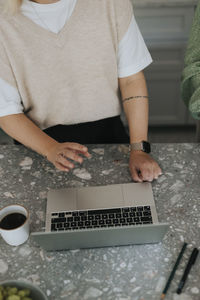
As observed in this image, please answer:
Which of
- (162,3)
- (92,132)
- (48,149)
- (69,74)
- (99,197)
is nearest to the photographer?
(99,197)

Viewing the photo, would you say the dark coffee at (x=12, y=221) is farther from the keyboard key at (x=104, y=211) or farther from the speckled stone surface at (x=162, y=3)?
the speckled stone surface at (x=162, y=3)

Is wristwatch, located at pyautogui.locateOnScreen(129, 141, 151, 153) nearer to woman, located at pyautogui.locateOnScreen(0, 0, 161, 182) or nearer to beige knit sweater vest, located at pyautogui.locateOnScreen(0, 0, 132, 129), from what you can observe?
woman, located at pyautogui.locateOnScreen(0, 0, 161, 182)

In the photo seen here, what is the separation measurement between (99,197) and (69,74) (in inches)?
18.8

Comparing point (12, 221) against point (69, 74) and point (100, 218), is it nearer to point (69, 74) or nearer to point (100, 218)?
point (100, 218)

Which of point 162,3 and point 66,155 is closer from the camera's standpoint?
point 66,155

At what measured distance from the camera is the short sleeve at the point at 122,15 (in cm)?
108

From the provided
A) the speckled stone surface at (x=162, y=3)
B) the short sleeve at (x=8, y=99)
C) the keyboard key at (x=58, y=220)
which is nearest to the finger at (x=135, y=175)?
the keyboard key at (x=58, y=220)

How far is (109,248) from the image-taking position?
2.64 feet

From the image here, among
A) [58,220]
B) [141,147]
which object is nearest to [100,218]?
[58,220]

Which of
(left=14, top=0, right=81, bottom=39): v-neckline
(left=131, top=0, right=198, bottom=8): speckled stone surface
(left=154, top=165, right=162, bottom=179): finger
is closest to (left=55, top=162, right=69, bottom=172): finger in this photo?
(left=154, top=165, right=162, bottom=179): finger

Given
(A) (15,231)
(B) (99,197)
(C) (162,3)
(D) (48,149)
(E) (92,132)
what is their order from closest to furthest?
(A) (15,231), (B) (99,197), (D) (48,149), (E) (92,132), (C) (162,3)

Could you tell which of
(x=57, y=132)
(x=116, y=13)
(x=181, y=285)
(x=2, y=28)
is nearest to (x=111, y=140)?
(x=57, y=132)

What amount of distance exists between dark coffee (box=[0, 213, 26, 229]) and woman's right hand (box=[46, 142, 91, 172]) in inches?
7.9

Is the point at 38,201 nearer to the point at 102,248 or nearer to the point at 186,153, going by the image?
the point at 102,248
